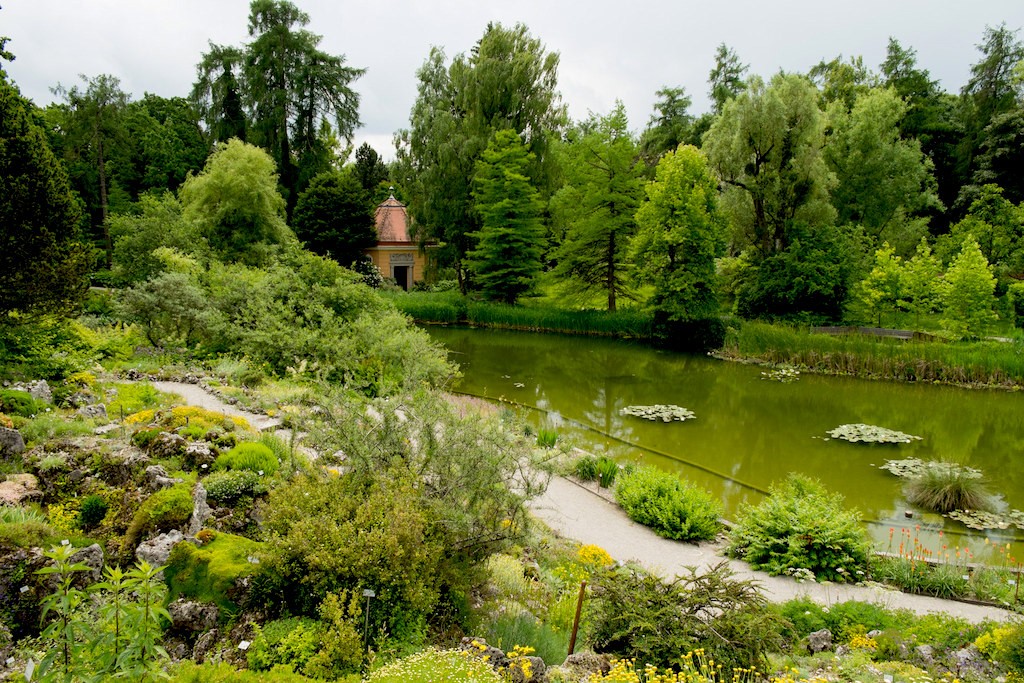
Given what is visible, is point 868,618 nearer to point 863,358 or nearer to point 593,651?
point 593,651

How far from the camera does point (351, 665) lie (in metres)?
4.39

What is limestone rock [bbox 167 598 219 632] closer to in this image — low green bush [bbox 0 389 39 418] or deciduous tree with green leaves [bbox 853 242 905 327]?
low green bush [bbox 0 389 39 418]

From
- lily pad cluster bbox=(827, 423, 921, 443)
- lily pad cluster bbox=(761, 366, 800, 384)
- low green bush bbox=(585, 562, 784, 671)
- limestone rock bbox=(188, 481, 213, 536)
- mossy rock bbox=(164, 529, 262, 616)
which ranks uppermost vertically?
limestone rock bbox=(188, 481, 213, 536)

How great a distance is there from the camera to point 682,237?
23938mm

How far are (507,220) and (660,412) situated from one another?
15.9 metres

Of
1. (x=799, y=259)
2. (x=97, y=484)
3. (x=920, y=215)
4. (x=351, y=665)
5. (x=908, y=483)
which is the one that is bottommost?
(x=908, y=483)

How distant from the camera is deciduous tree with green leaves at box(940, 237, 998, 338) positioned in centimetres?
2039

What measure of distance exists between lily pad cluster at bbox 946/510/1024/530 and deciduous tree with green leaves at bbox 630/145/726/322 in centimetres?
1430

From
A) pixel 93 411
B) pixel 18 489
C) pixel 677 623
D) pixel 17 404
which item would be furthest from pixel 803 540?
pixel 17 404

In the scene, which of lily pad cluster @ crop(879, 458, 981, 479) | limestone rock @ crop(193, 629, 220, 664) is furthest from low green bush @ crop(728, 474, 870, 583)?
limestone rock @ crop(193, 629, 220, 664)

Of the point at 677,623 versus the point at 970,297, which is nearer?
the point at 677,623

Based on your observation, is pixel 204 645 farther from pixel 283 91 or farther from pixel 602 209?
pixel 283 91

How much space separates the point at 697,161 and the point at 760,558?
19910 millimetres

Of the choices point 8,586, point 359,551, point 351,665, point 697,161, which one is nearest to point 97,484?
point 8,586
